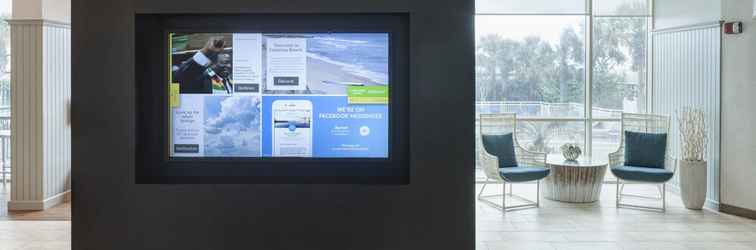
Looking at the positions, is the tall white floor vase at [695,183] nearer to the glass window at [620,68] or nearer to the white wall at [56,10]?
the glass window at [620,68]

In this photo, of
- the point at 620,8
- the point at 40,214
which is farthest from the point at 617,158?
the point at 40,214

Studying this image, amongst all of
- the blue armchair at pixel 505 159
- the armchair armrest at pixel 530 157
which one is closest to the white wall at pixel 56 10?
the blue armchair at pixel 505 159

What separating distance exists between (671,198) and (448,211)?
5.00m

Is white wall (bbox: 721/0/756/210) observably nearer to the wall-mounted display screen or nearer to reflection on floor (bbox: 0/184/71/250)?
the wall-mounted display screen

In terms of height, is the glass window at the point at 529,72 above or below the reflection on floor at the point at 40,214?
above

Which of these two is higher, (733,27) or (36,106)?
(733,27)

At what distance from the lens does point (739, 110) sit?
6.22 metres

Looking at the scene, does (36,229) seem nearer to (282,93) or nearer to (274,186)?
(274,186)

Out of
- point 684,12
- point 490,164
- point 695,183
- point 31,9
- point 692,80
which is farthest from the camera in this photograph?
point 684,12

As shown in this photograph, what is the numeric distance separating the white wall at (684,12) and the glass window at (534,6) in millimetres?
925

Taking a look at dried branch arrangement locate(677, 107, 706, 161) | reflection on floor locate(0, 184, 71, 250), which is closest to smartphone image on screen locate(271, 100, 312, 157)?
reflection on floor locate(0, 184, 71, 250)

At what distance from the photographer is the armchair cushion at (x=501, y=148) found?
22.6ft

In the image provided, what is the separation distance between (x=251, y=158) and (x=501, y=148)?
4197mm

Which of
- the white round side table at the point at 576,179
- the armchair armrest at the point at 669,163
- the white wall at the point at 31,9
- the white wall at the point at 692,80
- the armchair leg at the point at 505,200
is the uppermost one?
the white wall at the point at 31,9
